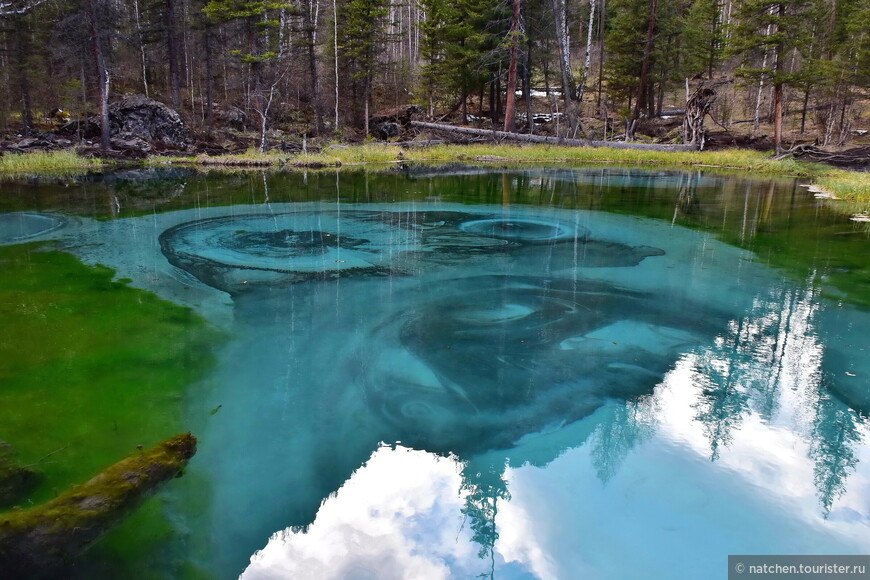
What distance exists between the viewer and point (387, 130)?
30250mm

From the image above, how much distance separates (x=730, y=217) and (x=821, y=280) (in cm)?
474

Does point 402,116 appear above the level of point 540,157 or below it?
above

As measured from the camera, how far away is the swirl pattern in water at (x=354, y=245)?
7.46m

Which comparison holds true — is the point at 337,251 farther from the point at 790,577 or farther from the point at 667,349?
the point at 790,577

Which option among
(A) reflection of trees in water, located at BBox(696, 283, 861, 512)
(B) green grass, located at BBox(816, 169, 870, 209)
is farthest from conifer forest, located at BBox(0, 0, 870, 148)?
(A) reflection of trees in water, located at BBox(696, 283, 861, 512)

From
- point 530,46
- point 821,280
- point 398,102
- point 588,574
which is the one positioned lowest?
point 588,574

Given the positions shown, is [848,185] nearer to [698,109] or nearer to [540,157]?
[698,109]

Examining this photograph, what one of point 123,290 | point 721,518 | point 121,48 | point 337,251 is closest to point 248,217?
point 337,251

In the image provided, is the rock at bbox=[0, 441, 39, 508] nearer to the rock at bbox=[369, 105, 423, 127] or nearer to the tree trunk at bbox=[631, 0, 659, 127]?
the tree trunk at bbox=[631, 0, 659, 127]

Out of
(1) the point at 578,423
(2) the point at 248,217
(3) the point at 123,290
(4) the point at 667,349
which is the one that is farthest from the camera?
(2) the point at 248,217

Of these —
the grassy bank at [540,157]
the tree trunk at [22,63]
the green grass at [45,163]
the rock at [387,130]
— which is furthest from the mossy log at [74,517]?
the rock at [387,130]

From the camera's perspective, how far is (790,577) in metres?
2.72

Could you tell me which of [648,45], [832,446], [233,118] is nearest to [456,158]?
[648,45]

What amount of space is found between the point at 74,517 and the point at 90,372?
215cm
